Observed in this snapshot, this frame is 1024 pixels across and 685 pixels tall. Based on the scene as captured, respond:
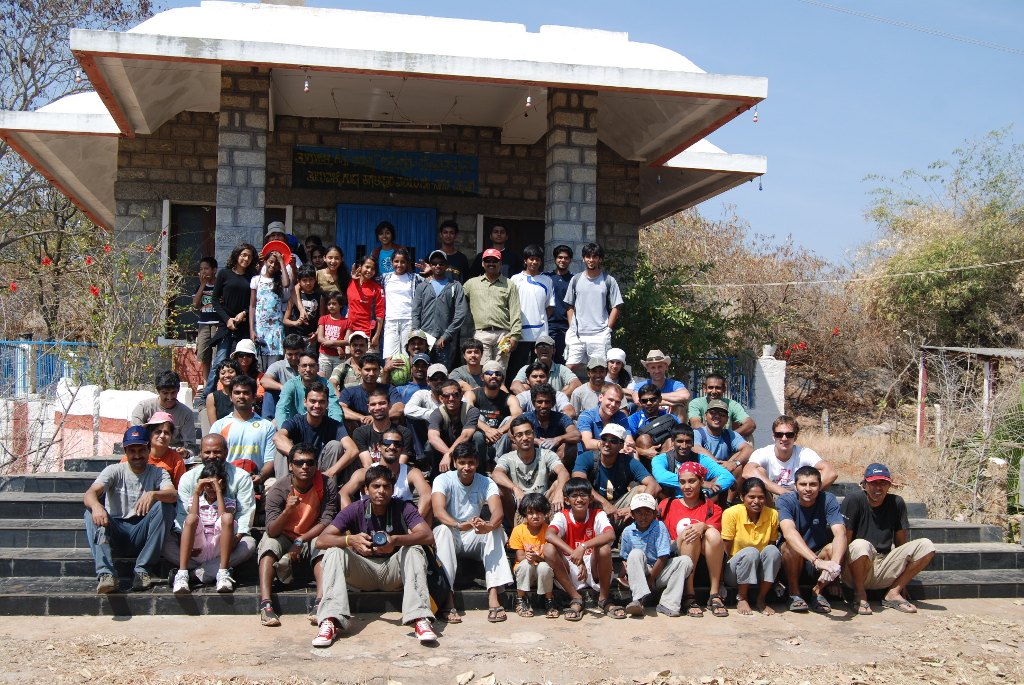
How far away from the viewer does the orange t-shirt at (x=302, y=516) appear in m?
7.52

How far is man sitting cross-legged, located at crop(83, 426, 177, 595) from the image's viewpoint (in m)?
7.33

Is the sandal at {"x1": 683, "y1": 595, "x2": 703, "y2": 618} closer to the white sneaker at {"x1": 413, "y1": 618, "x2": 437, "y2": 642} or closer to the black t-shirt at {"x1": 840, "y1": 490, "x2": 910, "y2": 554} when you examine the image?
the black t-shirt at {"x1": 840, "y1": 490, "x2": 910, "y2": 554}

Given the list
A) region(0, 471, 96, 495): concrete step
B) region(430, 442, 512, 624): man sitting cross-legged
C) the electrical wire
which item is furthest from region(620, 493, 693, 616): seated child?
the electrical wire

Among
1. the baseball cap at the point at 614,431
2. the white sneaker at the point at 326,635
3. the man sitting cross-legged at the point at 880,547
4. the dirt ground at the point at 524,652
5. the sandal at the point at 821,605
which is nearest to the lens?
the dirt ground at the point at 524,652

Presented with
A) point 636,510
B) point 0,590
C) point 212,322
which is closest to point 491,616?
point 636,510

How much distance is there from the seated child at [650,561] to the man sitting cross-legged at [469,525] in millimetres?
947

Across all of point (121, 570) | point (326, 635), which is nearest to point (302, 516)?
point (326, 635)

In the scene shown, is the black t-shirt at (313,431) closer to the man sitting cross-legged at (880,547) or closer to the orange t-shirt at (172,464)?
the orange t-shirt at (172,464)

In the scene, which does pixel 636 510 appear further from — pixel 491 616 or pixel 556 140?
pixel 556 140

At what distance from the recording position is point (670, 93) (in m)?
11.2

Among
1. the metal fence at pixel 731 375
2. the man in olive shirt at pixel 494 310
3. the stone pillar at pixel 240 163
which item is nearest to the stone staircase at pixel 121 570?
the man in olive shirt at pixel 494 310

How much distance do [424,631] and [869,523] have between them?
3.86 meters

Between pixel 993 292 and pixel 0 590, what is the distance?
70.6ft

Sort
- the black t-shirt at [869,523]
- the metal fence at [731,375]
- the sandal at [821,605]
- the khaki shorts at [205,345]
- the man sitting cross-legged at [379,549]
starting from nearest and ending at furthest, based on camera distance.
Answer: the man sitting cross-legged at [379,549]
the sandal at [821,605]
the black t-shirt at [869,523]
the khaki shorts at [205,345]
the metal fence at [731,375]
